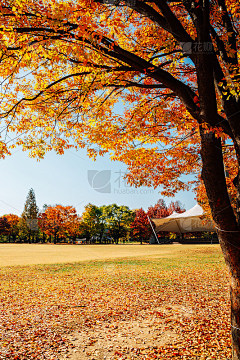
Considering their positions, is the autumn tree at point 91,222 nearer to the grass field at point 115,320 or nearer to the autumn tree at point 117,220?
the autumn tree at point 117,220

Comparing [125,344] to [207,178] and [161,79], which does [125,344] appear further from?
[161,79]

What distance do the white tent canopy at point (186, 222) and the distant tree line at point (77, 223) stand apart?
9.42 meters

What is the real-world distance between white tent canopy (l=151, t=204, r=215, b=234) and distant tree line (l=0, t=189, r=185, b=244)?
371 inches

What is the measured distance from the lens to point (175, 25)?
3.47 meters

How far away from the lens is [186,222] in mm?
38469

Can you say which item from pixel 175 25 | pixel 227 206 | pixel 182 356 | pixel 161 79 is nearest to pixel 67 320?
pixel 182 356

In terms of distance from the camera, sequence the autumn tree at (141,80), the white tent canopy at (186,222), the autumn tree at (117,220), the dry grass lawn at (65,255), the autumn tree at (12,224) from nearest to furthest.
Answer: the autumn tree at (141,80), the dry grass lawn at (65,255), the white tent canopy at (186,222), the autumn tree at (117,220), the autumn tree at (12,224)

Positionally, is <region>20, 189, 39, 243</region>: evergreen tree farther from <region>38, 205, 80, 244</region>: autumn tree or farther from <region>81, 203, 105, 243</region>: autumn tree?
<region>81, 203, 105, 243</region>: autumn tree

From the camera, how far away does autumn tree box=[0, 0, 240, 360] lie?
3191 millimetres

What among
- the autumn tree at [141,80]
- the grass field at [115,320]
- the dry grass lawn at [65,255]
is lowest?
the dry grass lawn at [65,255]

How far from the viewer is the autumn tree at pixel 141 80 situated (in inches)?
126

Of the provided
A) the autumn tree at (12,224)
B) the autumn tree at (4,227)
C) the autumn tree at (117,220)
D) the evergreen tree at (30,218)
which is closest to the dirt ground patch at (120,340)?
the autumn tree at (117,220)

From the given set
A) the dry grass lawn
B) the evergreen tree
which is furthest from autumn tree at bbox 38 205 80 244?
the dry grass lawn

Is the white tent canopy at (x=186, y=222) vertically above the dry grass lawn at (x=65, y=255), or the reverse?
the white tent canopy at (x=186, y=222)
